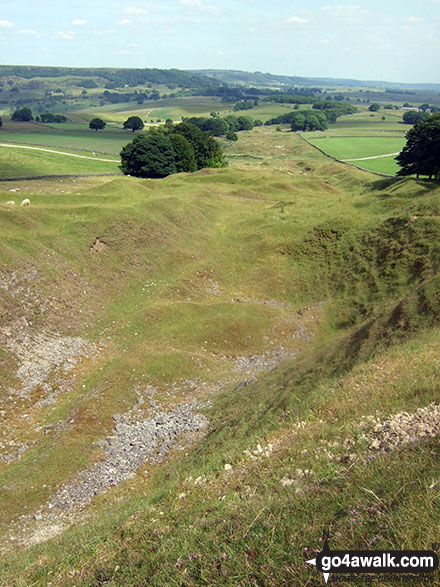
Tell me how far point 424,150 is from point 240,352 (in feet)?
173

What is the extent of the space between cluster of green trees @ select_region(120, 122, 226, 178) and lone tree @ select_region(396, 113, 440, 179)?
44324 mm

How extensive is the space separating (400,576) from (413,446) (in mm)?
4587

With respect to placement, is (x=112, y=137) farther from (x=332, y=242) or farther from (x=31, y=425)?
(x=31, y=425)

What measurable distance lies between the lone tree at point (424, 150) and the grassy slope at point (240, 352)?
423cm

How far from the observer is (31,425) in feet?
74.5

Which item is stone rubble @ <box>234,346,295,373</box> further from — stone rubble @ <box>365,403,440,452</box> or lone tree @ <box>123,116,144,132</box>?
lone tree @ <box>123,116,144,132</box>

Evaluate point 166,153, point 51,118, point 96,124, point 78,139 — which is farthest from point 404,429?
point 51,118

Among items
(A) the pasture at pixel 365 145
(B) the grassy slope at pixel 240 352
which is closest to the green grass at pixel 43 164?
(B) the grassy slope at pixel 240 352

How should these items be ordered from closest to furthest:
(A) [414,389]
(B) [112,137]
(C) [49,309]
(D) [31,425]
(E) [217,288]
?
(A) [414,389]
(D) [31,425]
(C) [49,309]
(E) [217,288]
(B) [112,137]

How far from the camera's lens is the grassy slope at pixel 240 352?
28.1 ft

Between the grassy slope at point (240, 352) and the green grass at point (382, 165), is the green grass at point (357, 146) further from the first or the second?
the grassy slope at point (240, 352)

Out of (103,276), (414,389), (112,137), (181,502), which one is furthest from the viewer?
(112,137)

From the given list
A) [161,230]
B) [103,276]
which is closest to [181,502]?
[103,276]

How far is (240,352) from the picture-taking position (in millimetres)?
32688
